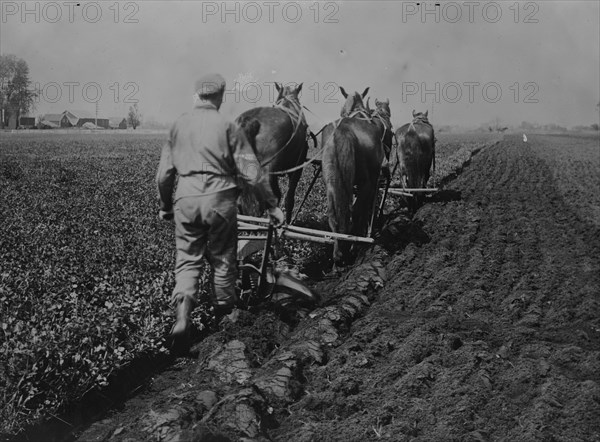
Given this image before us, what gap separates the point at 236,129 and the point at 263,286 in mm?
1888

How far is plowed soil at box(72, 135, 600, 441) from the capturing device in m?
3.61

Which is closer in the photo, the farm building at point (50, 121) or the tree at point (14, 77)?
the tree at point (14, 77)

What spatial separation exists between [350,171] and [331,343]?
2623 mm

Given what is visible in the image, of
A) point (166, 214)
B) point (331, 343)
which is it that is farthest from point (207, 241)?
point (331, 343)

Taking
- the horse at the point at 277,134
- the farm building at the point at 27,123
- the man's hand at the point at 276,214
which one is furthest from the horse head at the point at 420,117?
the farm building at the point at 27,123

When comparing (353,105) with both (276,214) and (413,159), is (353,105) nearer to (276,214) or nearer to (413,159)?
(413,159)

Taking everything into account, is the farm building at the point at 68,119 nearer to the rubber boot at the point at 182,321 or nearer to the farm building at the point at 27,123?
the farm building at the point at 27,123

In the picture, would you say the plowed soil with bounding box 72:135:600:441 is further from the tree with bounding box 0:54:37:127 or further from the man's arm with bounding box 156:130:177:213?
the tree with bounding box 0:54:37:127

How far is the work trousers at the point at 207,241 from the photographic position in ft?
10.4

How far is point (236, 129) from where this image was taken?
317 centimetres

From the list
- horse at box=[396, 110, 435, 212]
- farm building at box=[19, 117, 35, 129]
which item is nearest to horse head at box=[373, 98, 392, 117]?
horse at box=[396, 110, 435, 212]

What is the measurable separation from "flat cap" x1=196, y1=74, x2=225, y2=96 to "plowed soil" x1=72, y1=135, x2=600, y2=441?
181cm

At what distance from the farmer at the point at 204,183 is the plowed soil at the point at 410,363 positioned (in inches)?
33.3

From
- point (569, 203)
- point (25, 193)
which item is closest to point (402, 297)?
point (25, 193)
